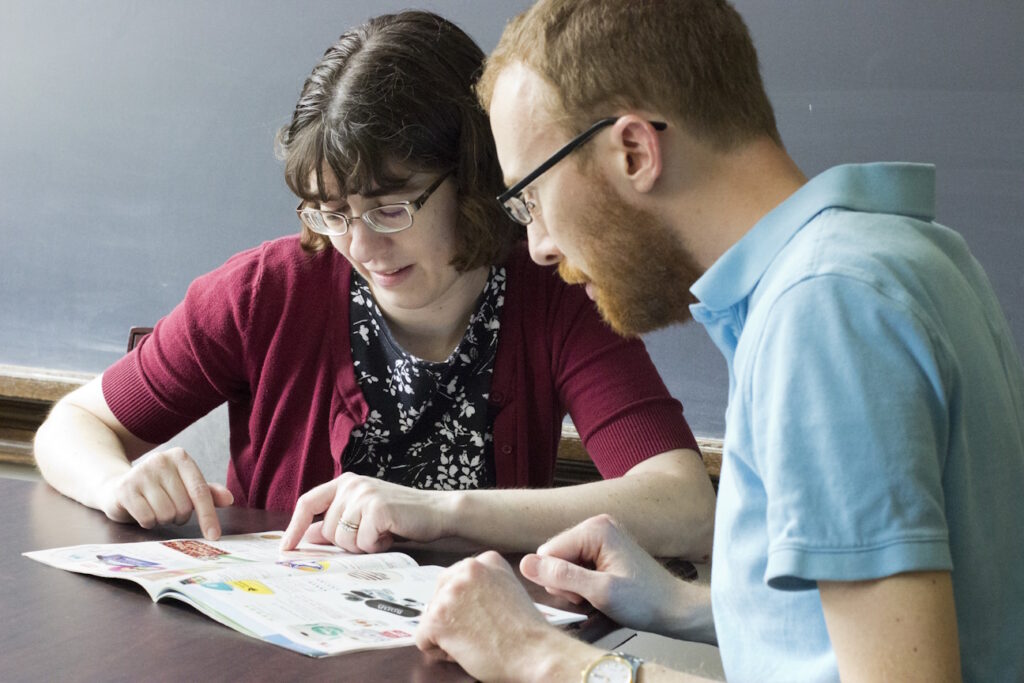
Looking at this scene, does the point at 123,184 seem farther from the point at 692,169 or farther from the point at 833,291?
the point at 833,291

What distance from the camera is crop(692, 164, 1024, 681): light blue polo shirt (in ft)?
2.32

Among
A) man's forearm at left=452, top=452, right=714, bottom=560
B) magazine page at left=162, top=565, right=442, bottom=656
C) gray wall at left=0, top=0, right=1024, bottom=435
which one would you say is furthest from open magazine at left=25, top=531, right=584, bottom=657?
gray wall at left=0, top=0, right=1024, bottom=435

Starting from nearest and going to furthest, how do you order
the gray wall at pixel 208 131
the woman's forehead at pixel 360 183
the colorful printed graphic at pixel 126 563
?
1. the colorful printed graphic at pixel 126 563
2. the woman's forehead at pixel 360 183
3. the gray wall at pixel 208 131

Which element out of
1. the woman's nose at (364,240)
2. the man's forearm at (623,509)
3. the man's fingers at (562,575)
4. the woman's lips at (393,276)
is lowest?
the man's forearm at (623,509)

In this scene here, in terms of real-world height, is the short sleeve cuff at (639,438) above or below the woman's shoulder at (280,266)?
below

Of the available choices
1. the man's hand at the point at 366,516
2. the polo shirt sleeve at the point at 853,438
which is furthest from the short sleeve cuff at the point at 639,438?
the polo shirt sleeve at the point at 853,438

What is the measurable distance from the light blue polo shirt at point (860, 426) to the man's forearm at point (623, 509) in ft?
1.78

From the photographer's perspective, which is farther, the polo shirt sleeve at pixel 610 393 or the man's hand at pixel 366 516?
the polo shirt sleeve at pixel 610 393

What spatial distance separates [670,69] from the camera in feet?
3.33

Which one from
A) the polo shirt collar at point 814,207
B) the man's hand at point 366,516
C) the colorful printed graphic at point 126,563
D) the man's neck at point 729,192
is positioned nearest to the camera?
the polo shirt collar at point 814,207

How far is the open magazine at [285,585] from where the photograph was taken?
1.03 meters

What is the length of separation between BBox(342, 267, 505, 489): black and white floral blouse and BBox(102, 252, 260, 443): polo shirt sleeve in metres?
0.20

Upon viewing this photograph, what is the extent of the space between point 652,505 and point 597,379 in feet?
0.94

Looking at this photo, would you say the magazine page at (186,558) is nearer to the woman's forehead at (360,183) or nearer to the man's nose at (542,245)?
the man's nose at (542,245)
